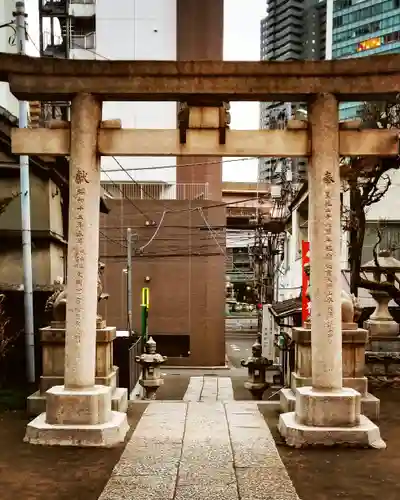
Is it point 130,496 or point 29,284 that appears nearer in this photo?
point 130,496

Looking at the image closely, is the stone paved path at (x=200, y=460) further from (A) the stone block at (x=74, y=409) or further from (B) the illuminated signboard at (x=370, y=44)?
(B) the illuminated signboard at (x=370, y=44)

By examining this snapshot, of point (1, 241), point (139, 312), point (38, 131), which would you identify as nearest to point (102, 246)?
point (139, 312)

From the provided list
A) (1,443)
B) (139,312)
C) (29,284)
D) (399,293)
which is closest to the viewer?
(1,443)

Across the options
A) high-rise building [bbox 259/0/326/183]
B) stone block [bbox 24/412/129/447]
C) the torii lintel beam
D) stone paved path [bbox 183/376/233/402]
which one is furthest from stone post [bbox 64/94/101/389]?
high-rise building [bbox 259/0/326/183]

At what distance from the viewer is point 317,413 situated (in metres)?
8.53

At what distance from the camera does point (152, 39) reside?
113 ft

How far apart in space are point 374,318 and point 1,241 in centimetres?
1166

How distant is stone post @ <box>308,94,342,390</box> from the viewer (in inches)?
345

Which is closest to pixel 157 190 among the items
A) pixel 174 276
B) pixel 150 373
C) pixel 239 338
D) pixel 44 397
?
pixel 174 276

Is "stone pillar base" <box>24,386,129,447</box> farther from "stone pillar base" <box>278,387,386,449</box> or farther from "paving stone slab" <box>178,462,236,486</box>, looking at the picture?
"stone pillar base" <box>278,387,386,449</box>

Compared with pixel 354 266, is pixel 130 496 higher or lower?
lower

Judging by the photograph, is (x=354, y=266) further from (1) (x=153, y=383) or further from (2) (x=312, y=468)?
(2) (x=312, y=468)

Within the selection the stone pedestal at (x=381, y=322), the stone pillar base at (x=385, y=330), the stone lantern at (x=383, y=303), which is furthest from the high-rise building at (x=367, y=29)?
the stone pillar base at (x=385, y=330)

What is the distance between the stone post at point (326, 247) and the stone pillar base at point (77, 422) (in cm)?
332
